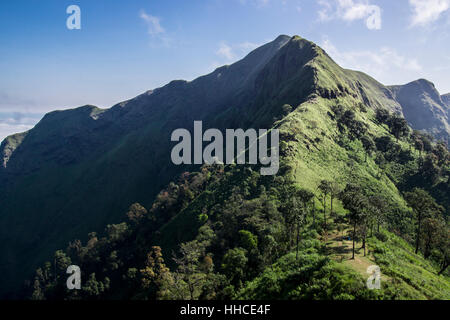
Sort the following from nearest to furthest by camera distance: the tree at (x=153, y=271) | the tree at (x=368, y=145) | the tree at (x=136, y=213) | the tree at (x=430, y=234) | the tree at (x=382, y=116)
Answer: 1. the tree at (x=430, y=234)
2. the tree at (x=153, y=271)
3. the tree at (x=368, y=145)
4. the tree at (x=136, y=213)
5. the tree at (x=382, y=116)

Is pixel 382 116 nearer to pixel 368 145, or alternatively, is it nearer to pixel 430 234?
pixel 368 145

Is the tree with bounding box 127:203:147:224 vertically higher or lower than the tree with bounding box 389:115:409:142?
lower

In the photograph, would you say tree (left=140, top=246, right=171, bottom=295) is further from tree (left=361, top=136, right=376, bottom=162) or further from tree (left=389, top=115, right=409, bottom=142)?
tree (left=389, top=115, right=409, bottom=142)

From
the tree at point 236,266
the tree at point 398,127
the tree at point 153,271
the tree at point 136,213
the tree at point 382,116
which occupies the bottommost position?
the tree at point 153,271

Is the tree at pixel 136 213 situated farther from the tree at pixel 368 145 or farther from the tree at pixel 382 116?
the tree at pixel 382 116

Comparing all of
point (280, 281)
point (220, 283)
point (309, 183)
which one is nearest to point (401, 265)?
point (280, 281)

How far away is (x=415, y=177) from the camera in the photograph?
92375 mm

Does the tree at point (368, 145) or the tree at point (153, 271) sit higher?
the tree at point (368, 145)

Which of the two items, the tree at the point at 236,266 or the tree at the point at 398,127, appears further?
the tree at the point at 398,127

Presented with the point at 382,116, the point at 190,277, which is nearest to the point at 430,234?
the point at 190,277

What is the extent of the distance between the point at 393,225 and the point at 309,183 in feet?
79.7

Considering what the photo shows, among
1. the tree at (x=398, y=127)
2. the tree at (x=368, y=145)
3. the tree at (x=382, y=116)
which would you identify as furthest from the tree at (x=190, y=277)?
the tree at (x=382, y=116)

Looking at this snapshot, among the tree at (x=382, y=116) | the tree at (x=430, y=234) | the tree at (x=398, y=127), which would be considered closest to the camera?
the tree at (x=430, y=234)

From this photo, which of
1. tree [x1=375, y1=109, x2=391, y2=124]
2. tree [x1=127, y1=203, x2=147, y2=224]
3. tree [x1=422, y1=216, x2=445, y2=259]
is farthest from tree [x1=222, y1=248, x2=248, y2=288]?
tree [x1=375, y1=109, x2=391, y2=124]
